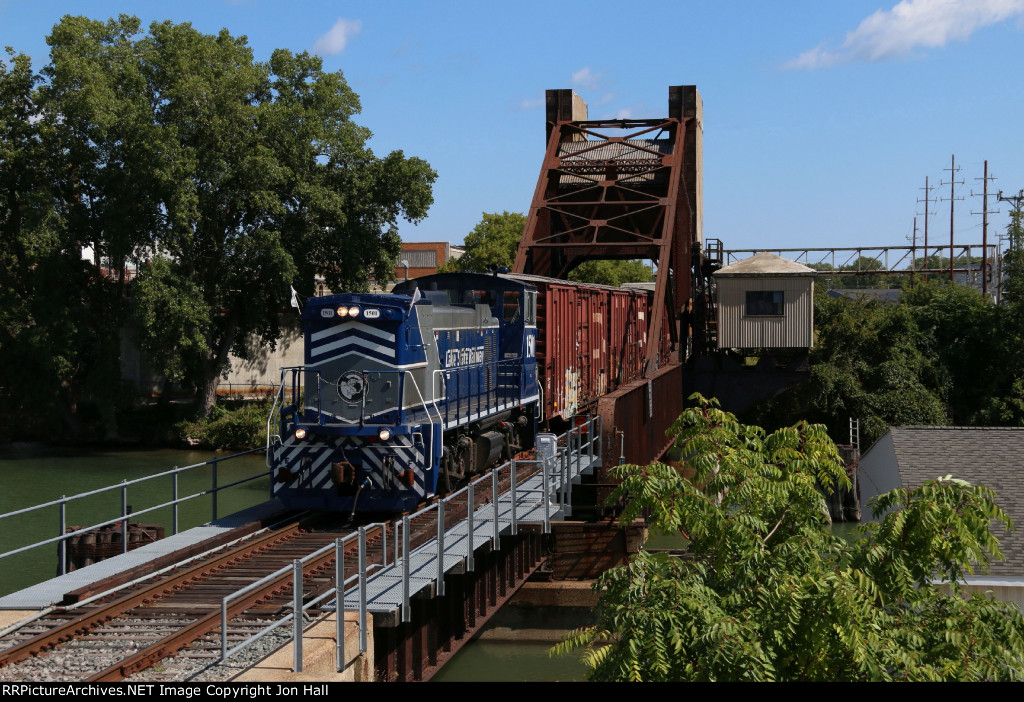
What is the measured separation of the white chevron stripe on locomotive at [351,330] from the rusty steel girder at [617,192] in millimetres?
16599

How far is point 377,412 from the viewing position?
1538cm

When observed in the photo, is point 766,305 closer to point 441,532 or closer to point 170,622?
point 441,532

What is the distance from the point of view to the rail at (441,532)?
9.22 m

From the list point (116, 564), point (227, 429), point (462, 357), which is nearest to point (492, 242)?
point (227, 429)

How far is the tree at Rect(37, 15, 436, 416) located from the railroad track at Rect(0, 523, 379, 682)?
95.9 ft

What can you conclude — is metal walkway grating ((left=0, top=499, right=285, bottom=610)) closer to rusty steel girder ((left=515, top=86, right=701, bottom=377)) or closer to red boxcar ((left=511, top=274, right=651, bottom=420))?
red boxcar ((left=511, top=274, right=651, bottom=420))

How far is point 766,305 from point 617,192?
7.21 m

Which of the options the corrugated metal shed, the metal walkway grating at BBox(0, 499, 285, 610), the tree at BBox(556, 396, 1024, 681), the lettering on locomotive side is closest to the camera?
the tree at BBox(556, 396, 1024, 681)

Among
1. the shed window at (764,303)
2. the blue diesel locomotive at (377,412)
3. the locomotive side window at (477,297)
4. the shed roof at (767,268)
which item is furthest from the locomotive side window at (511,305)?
the shed window at (764,303)

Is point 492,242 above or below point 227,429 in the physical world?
above

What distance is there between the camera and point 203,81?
41.3m

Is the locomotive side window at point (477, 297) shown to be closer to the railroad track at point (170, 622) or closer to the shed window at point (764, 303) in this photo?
the railroad track at point (170, 622)

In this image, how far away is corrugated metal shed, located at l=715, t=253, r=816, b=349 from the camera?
36.9 metres

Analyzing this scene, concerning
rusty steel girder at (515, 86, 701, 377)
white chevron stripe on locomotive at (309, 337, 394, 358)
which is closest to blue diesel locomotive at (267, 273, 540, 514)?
white chevron stripe on locomotive at (309, 337, 394, 358)
